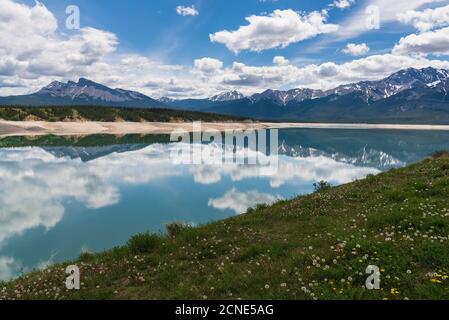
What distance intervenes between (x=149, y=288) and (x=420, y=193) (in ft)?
41.0

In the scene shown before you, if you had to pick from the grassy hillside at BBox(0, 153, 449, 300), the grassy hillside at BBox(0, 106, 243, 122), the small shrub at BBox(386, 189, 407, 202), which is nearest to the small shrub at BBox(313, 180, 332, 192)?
the small shrub at BBox(386, 189, 407, 202)

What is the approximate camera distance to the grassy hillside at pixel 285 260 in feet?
27.1

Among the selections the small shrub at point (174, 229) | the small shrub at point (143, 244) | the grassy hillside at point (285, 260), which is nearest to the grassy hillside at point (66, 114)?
the small shrub at point (174, 229)

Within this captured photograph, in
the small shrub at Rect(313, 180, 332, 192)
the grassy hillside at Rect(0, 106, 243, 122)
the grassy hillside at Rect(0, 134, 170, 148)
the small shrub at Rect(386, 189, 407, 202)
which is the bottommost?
the small shrub at Rect(313, 180, 332, 192)

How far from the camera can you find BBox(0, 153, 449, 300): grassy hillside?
827 cm

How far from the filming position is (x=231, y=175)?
4772cm

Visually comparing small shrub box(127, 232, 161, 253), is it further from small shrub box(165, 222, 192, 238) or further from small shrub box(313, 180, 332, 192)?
small shrub box(313, 180, 332, 192)

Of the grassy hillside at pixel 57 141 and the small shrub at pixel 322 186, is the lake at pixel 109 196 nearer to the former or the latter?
the small shrub at pixel 322 186

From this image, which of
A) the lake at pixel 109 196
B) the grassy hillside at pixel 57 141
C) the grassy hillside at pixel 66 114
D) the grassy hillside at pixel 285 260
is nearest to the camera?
the grassy hillside at pixel 285 260

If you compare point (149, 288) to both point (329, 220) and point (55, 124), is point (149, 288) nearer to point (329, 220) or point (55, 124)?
point (329, 220)

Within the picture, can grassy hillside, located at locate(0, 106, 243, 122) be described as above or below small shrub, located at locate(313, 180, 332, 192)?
above

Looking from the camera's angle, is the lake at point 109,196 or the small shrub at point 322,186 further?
the small shrub at point 322,186

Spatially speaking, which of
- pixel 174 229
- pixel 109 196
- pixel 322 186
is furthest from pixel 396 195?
pixel 109 196
